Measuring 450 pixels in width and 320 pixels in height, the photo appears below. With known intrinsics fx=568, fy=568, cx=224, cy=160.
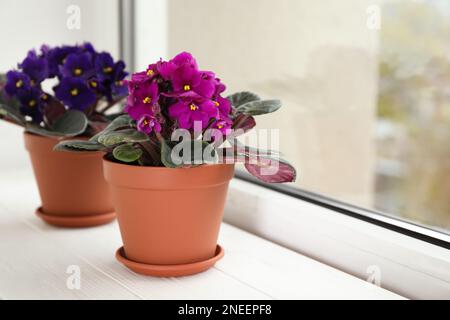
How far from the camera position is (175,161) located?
2.79 feet

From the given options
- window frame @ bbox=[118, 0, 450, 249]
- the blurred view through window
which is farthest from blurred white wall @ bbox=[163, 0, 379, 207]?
window frame @ bbox=[118, 0, 450, 249]

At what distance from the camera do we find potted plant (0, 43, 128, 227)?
3.71 feet

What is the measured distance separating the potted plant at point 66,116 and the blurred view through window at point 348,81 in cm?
43

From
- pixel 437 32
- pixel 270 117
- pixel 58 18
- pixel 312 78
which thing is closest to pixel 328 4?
pixel 312 78

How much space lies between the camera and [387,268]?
Answer: 94 centimetres

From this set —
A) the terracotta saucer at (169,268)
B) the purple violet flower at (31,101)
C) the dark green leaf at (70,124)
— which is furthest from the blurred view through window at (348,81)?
the purple violet flower at (31,101)

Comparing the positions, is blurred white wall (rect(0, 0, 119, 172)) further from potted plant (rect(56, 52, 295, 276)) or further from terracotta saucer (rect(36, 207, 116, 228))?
potted plant (rect(56, 52, 295, 276))

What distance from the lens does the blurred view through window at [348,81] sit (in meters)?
1.82

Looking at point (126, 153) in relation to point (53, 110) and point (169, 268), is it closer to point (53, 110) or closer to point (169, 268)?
point (169, 268)

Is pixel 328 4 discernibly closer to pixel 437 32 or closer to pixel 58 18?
pixel 58 18

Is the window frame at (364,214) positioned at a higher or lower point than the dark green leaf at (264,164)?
lower

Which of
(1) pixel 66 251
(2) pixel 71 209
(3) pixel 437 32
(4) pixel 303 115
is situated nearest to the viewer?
(1) pixel 66 251

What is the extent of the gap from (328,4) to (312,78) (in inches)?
14.4

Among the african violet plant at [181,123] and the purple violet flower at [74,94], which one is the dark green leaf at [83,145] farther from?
the purple violet flower at [74,94]
